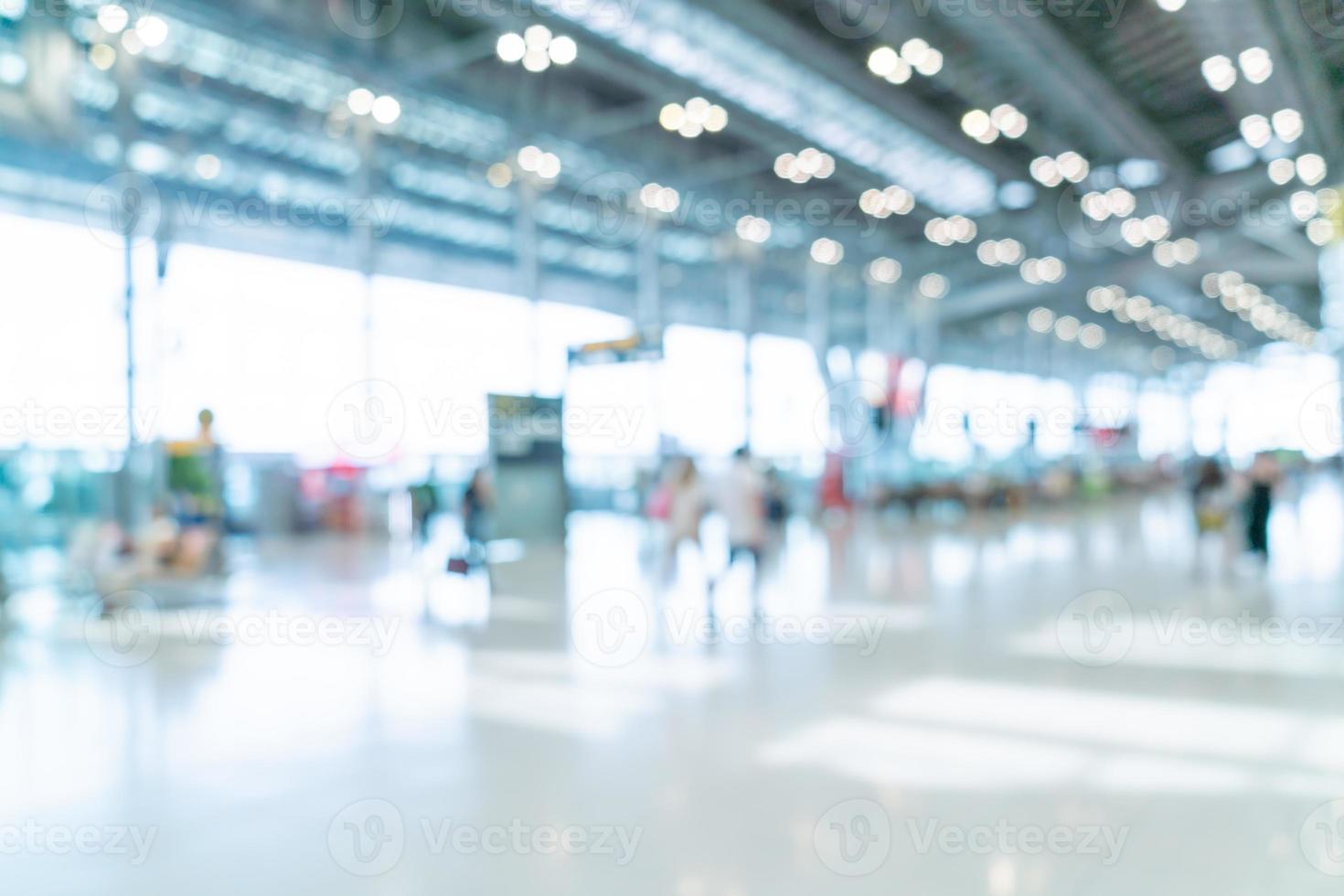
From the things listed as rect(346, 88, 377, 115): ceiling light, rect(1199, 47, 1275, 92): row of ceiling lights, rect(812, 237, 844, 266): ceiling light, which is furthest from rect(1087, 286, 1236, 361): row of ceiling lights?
rect(346, 88, 377, 115): ceiling light

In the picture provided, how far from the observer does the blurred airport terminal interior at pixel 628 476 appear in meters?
3.97

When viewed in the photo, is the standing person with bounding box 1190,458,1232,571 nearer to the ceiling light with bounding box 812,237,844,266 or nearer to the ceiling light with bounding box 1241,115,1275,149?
the ceiling light with bounding box 1241,115,1275,149

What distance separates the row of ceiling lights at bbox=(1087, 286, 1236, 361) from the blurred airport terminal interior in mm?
4656

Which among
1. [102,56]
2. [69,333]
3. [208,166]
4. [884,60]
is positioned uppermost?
[208,166]

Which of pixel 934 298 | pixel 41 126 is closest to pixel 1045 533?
pixel 934 298

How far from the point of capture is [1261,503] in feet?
37.8

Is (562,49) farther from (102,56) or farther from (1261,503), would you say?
(1261,503)

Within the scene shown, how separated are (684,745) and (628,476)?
2146cm

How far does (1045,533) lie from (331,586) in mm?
13787

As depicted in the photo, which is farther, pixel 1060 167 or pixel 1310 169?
pixel 1060 167

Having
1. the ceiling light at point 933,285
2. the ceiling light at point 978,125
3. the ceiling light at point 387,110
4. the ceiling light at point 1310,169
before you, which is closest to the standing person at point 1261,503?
the ceiling light at point 1310,169

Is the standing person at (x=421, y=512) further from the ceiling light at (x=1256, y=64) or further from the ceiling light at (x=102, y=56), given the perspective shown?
the ceiling light at (x=1256, y=64)

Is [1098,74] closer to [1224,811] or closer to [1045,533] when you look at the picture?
[1045,533]

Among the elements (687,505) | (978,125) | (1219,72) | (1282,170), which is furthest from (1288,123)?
(687,505)
